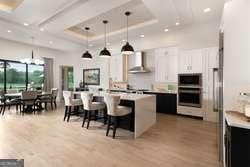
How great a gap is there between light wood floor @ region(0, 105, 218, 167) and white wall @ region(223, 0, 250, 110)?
1.27 metres

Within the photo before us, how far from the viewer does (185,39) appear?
223 inches

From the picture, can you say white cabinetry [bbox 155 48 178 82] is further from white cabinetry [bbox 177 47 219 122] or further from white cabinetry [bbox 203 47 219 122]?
white cabinetry [bbox 203 47 219 122]

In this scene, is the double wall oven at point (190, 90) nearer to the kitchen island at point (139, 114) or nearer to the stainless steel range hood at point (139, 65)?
the kitchen island at point (139, 114)

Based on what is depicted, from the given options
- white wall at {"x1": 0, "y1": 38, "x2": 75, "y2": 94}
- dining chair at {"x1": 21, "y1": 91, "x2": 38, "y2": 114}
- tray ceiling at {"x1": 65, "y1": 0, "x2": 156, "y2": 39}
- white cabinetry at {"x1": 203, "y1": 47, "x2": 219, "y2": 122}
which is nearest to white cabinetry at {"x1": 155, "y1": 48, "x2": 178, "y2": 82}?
white cabinetry at {"x1": 203, "y1": 47, "x2": 219, "y2": 122}

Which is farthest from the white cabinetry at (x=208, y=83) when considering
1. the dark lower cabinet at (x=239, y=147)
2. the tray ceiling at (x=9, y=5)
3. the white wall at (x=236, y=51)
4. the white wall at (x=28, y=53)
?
the white wall at (x=28, y=53)

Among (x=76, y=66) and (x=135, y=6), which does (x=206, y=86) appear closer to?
(x=135, y=6)

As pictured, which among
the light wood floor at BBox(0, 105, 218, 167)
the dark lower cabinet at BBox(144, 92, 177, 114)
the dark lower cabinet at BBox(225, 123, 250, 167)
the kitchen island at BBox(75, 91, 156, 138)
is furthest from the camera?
the dark lower cabinet at BBox(144, 92, 177, 114)

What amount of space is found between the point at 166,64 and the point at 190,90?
1.42 metres

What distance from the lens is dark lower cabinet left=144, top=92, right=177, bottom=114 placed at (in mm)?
5804

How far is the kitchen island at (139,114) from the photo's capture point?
3.68 meters

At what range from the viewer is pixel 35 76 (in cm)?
931

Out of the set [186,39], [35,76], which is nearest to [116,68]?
[186,39]

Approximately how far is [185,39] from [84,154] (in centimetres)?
503

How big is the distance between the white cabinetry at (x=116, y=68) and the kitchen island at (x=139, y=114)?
3.38 meters
